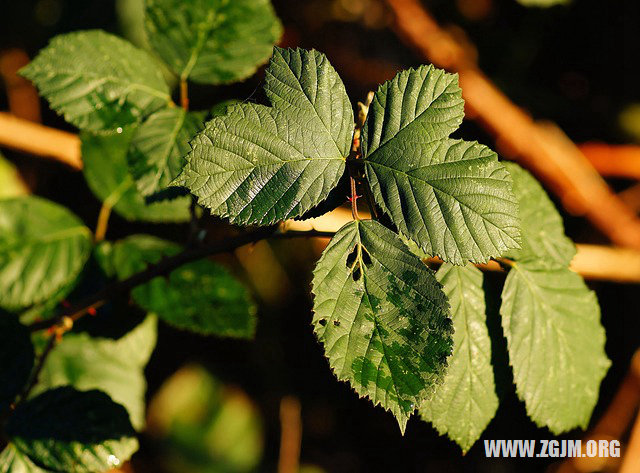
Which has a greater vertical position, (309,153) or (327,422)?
(309,153)

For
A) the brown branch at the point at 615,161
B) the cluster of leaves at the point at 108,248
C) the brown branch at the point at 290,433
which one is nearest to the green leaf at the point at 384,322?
the cluster of leaves at the point at 108,248

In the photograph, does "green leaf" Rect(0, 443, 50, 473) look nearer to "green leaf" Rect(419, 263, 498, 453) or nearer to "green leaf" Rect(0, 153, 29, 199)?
"green leaf" Rect(419, 263, 498, 453)

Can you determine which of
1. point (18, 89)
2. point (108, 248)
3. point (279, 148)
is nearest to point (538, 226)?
point (279, 148)

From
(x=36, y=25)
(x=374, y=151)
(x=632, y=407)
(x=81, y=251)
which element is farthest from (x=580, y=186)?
(x=36, y=25)

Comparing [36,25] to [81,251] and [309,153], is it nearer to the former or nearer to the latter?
[81,251]

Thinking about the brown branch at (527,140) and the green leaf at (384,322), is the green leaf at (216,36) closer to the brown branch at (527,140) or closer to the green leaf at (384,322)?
the green leaf at (384,322)
